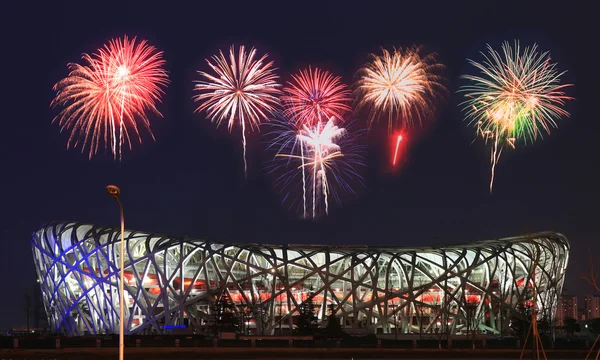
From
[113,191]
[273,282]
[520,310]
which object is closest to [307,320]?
[273,282]

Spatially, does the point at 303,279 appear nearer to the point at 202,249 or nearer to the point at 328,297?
the point at 328,297

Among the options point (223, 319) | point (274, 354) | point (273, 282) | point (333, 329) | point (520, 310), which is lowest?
point (333, 329)

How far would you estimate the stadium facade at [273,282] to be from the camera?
85188mm

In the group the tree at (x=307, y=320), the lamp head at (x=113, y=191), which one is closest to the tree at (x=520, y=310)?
the tree at (x=307, y=320)

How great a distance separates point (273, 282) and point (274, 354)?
36684mm

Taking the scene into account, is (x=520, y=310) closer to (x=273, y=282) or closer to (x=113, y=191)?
(x=273, y=282)

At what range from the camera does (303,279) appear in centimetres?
8650

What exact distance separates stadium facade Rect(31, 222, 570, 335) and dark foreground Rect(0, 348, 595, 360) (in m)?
29.9

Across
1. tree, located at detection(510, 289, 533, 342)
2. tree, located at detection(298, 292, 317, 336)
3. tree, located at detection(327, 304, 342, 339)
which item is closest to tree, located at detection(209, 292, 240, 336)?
tree, located at detection(298, 292, 317, 336)

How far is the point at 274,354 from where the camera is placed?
4991 centimetres

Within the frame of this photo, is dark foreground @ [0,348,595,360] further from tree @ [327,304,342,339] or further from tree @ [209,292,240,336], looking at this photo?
tree @ [209,292,240,336]

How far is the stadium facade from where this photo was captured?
85.2m

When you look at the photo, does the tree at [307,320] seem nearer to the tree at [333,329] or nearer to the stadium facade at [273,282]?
the tree at [333,329]

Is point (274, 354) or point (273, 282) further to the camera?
point (273, 282)
